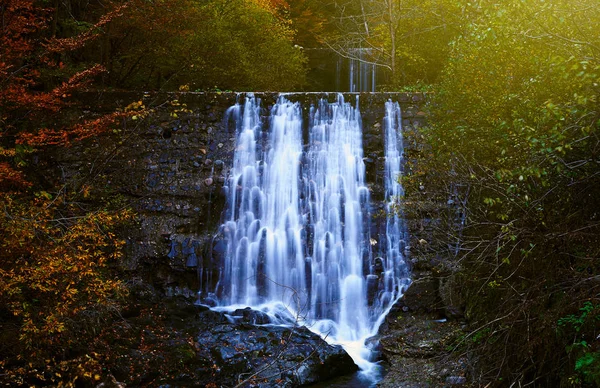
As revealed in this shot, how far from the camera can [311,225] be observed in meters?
13.1

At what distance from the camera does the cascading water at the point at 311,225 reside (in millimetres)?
12344

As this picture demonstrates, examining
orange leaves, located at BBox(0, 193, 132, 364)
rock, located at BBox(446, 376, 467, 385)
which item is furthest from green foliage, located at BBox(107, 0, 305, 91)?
rock, located at BBox(446, 376, 467, 385)

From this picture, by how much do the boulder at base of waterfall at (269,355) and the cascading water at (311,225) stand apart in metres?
1.53

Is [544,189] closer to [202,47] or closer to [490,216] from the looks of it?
[490,216]

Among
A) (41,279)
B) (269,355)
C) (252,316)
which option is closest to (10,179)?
(41,279)

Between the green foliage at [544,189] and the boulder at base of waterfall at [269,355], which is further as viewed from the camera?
the boulder at base of waterfall at [269,355]

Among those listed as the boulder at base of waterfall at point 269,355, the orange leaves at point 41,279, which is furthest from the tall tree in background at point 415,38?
the orange leaves at point 41,279

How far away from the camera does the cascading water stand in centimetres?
1234

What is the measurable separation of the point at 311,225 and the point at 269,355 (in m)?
4.13

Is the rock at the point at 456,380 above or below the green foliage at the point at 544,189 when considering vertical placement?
below

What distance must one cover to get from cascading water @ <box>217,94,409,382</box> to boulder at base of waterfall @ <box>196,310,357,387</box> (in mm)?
1529

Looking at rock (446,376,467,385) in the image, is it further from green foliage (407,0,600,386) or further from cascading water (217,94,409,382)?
cascading water (217,94,409,382)

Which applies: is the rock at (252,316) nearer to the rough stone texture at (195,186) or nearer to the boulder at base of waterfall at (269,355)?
the rough stone texture at (195,186)

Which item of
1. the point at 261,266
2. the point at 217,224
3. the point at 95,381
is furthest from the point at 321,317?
the point at 95,381
